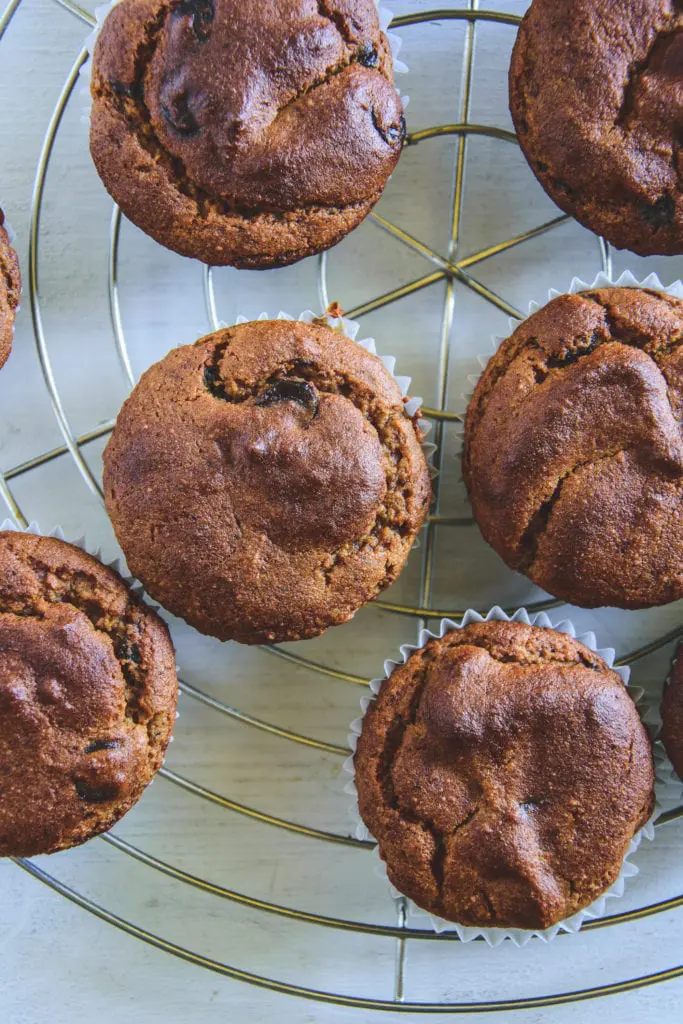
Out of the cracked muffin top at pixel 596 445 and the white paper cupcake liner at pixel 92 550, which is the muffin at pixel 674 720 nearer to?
the cracked muffin top at pixel 596 445

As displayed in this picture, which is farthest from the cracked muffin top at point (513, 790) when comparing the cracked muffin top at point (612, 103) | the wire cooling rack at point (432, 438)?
the cracked muffin top at point (612, 103)

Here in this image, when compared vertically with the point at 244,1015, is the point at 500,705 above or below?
above

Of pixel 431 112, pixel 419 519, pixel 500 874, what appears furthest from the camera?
pixel 431 112

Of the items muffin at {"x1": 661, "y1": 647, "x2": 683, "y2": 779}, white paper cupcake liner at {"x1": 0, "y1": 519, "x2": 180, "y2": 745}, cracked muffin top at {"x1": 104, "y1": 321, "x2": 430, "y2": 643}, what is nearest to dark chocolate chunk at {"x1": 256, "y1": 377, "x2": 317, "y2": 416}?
cracked muffin top at {"x1": 104, "y1": 321, "x2": 430, "y2": 643}

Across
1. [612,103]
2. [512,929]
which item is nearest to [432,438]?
[612,103]

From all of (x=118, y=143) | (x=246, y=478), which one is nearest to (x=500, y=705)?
(x=246, y=478)

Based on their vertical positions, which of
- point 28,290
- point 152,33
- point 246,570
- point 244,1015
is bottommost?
point 244,1015

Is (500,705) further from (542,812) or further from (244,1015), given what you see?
(244,1015)

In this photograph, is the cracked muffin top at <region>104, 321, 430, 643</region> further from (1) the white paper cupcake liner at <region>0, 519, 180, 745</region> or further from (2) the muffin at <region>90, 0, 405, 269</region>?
(2) the muffin at <region>90, 0, 405, 269</region>
